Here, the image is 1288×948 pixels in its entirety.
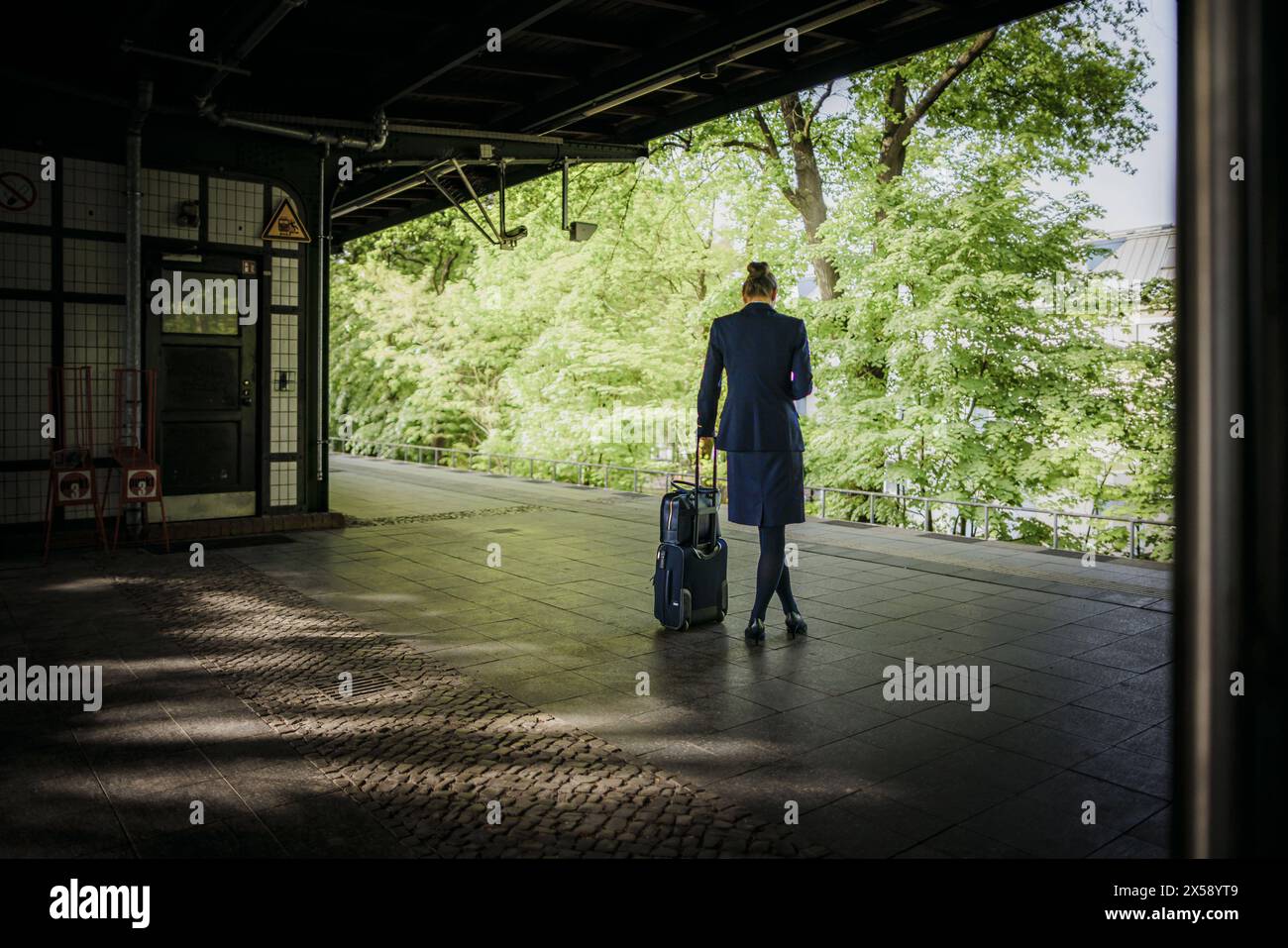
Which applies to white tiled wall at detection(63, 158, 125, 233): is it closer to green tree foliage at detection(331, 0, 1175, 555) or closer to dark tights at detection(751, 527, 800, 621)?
green tree foliage at detection(331, 0, 1175, 555)

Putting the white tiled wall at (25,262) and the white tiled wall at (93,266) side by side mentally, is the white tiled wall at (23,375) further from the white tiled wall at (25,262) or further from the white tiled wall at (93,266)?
the white tiled wall at (93,266)

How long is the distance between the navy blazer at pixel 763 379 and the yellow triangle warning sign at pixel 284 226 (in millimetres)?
6206

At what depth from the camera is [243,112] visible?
359 inches

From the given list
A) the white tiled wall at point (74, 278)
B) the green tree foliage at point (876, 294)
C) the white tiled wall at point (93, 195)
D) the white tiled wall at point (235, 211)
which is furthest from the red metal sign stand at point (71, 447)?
the green tree foliage at point (876, 294)

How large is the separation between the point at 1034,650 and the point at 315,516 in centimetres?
745

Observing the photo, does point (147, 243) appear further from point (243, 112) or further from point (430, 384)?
point (430, 384)

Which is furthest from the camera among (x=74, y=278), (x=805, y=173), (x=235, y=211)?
(x=805, y=173)

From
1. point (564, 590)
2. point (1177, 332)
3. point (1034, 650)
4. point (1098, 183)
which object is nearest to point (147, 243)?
point (564, 590)

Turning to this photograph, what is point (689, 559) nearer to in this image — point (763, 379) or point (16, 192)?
point (763, 379)

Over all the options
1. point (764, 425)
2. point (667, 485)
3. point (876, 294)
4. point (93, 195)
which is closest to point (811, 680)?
point (764, 425)

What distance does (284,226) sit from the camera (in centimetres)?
978

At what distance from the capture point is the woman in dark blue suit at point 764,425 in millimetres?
5344

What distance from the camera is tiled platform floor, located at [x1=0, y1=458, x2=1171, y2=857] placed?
10.5 feet

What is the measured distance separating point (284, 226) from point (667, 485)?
8879 mm
